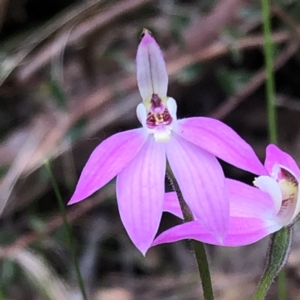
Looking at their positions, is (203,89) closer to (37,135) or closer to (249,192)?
(37,135)

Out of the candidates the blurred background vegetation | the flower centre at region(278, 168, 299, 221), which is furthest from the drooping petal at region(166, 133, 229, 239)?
the blurred background vegetation

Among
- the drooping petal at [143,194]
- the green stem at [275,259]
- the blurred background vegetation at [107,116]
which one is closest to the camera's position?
the drooping petal at [143,194]

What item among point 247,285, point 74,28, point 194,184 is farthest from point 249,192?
point 74,28

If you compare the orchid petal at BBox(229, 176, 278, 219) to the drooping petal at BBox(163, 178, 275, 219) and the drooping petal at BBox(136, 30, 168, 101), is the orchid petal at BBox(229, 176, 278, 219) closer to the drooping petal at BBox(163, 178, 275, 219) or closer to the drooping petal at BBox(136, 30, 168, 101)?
the drooping petal at BBox(163, 178, 275, 219)

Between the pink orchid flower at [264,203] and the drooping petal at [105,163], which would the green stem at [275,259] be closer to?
the pink orchid flower at [264,203]

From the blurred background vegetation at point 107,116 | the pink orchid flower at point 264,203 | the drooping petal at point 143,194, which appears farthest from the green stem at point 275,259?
the blurred background vegetation at point 107,116

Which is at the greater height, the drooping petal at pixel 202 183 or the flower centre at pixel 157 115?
the flower centre at pixel 157 115

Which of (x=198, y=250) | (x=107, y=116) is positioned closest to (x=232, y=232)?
(x=198, y=250)
